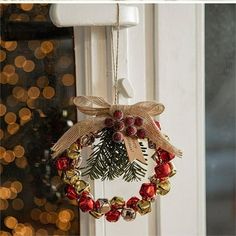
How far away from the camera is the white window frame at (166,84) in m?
0.93

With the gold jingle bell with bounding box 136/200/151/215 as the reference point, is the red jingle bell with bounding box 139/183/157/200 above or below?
above

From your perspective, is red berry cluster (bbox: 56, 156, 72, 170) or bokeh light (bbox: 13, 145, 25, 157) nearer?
red berry cluster (bbox: 56, 156, 72, 170)

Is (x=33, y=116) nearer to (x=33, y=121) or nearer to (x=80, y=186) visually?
(x=33, y=121)

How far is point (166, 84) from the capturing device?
3.22 ft

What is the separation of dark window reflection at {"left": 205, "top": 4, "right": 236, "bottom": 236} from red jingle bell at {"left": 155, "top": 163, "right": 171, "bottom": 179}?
0.22m

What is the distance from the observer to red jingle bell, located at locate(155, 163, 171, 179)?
83cm

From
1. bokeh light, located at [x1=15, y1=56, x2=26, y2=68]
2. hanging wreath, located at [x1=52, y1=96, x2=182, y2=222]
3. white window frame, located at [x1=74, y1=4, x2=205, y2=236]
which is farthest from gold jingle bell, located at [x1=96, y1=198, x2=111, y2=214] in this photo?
bokeh light, located at [x1=15, y1=56, x2=26, y2=68]

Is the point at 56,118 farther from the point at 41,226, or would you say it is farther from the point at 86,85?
the point at 41,226

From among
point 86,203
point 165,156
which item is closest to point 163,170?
point 165,156

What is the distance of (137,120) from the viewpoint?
0.82 meters

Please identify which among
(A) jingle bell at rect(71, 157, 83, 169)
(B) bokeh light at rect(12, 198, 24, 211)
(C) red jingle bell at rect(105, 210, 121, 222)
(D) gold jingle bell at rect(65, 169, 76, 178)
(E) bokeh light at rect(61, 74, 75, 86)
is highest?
(E) bokeh light at rect(61, 74, 75, 86)

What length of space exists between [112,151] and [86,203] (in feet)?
0.33

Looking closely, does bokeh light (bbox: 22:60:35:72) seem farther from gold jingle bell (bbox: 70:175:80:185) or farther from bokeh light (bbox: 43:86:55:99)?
gold jingle bell (bbox: 70:175:80:185)

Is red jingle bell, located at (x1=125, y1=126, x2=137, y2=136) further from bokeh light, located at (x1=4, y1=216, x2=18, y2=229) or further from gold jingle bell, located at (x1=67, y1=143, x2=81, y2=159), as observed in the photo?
bokeh light, located at (x1=4, y1=216, x2=18, y2=229)
